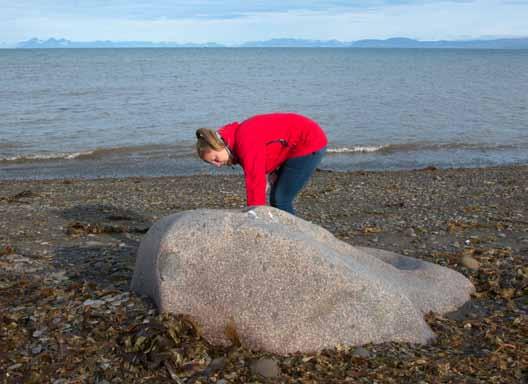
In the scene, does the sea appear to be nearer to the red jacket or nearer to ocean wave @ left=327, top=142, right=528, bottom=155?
ocean wave @ left=327, top=142, right=528, bottom=155

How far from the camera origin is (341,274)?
4609 millimetres

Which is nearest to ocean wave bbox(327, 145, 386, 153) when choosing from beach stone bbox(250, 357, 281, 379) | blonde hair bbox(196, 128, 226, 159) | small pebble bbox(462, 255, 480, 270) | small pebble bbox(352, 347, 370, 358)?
small pebble bbox(462, 255, 480, 270)

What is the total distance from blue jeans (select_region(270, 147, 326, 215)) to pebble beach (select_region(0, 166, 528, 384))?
173 centimetres

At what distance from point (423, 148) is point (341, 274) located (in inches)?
738

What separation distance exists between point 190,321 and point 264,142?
1.77 m

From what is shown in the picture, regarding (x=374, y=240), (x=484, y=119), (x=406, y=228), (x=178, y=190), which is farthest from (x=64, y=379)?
(x=484, y=119)

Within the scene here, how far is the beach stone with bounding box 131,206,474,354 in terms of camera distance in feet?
14.6

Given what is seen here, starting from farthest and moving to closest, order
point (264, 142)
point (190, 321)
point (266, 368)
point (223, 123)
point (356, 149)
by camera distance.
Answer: point (223, 123)
point (356, 149)
point (264, 142)
point (190, 321)
point (266, 368)

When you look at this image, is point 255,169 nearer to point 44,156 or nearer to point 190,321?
point 190,321

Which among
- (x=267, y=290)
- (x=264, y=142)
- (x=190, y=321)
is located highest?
(x=264, y=142)

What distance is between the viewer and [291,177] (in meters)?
6.03

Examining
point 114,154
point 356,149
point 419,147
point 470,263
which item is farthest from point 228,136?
point 419,147

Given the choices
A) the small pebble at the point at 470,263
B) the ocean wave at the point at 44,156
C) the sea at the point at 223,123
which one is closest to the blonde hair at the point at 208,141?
the small pebble at the point at 470,263

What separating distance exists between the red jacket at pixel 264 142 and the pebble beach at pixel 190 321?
1.37 metres
